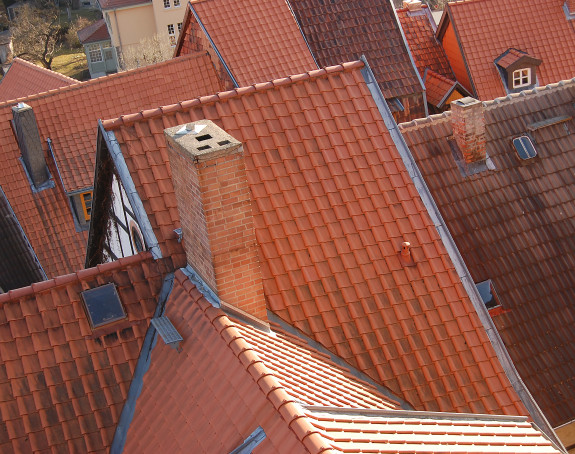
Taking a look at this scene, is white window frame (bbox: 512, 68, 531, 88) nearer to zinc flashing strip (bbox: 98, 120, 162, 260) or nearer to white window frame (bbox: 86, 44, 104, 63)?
zinc flashing strip (bbox: 98, 120, 162, 260)

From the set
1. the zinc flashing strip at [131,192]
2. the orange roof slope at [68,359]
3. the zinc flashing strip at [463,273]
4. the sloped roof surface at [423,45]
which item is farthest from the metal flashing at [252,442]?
the sloped roof surface at [423,45]

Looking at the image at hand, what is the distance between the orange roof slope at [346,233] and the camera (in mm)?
10484

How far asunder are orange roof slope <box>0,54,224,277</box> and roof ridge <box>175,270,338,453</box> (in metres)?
12.0

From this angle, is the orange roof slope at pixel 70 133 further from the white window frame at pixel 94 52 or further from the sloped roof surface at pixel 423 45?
the white window frame at pixel 94 52

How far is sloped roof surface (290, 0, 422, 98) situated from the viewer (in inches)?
1024

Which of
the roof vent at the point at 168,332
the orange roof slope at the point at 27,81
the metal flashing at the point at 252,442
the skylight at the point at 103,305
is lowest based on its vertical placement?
the metal flashing at the point at 252,442

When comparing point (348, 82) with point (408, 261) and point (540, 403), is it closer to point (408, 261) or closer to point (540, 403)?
point (408, 261)

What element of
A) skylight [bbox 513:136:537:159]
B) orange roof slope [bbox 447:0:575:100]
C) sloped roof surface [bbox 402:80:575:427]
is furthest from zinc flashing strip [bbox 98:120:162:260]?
orange roof slope [bbox 447:0:575:100]

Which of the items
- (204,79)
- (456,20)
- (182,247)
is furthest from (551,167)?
(456,20)

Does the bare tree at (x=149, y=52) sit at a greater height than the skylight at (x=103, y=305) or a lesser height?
greater

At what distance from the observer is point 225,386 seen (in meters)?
8.89

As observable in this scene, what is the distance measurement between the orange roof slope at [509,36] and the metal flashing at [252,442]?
2123cm

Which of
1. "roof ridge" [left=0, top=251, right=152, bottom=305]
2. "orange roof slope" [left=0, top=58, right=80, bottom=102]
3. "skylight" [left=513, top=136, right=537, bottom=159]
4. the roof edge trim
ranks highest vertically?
"orange roof slope" [left=0, top=58, right=80, bottom=102]

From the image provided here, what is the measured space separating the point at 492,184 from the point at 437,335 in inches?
190
